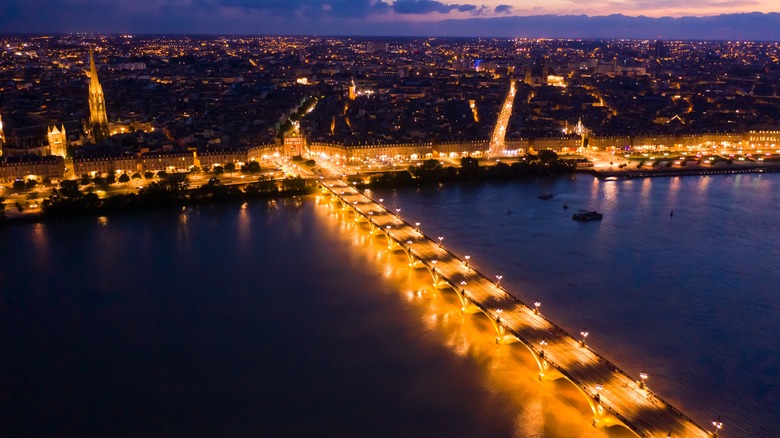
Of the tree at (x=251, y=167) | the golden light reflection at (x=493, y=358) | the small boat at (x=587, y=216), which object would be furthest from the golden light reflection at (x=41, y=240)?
the small boat at (x=587, y=216)

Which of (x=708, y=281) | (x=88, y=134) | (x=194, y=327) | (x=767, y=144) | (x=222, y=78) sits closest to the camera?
(x=194, y=327)

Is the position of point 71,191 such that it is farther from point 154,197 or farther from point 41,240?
point 41,240

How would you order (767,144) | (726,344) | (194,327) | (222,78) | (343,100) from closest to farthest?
(726,344)
(194,327)
(767,144)
(343,100)
(222,78)

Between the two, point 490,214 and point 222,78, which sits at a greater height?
point 222,78

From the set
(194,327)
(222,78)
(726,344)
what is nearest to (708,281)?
(726,344)

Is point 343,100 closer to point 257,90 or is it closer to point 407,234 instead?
point 257,90

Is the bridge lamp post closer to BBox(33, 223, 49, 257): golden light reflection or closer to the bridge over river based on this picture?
the bridge over river

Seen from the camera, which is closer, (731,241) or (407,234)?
(407,234)
